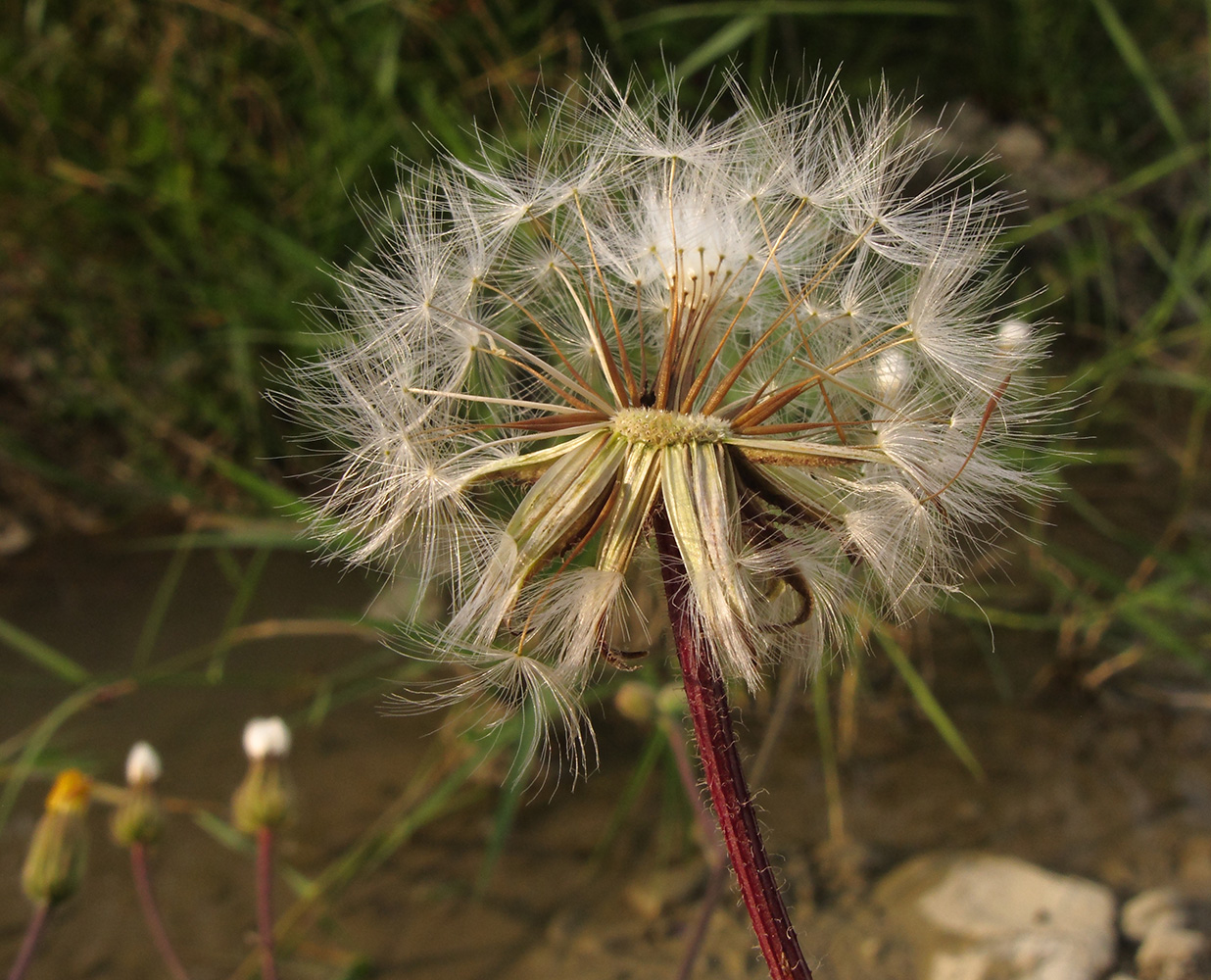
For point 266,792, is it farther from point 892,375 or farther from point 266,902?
point 892,375

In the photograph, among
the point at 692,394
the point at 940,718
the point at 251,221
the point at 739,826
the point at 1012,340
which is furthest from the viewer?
the point at 251,221

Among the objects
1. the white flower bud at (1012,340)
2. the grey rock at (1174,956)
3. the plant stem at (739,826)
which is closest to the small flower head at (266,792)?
→ the plant stem at (739,826)

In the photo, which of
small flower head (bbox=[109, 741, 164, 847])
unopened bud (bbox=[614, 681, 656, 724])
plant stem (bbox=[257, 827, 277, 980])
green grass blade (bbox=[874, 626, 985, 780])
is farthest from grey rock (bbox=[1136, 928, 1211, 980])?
small flower head (bbox=[109, 741, 164, 847])

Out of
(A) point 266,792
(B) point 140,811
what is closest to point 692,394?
(A) point 266,792

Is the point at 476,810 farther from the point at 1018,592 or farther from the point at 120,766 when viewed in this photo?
the point at 1018,592

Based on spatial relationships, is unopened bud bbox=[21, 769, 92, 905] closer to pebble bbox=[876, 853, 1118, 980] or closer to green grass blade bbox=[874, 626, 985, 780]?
pebble bbox=[876, 853, 1118, 980]

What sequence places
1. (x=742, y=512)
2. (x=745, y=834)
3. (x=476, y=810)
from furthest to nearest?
(x=476, y=810) < (x=742, y=512) < (x=745, y=834)

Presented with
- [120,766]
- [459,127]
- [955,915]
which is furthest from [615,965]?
[459,127]
